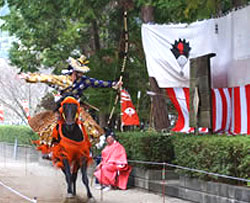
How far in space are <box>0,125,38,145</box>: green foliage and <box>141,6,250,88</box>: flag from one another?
13.6 metres

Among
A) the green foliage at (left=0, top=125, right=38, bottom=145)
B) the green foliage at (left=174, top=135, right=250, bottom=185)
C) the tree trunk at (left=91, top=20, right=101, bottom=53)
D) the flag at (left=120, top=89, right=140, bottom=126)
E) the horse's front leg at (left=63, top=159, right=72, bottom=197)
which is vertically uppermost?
the tree trunk at (left=91, top=20, right=101, bottom=53)

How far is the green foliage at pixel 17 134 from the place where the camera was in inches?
1054

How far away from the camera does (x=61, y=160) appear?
10.8 metres

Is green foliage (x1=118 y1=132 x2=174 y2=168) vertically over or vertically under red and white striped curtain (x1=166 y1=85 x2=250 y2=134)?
under

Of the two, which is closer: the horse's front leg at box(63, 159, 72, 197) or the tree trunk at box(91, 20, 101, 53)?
the horse's front leg at box(63, 159, 72, 197)

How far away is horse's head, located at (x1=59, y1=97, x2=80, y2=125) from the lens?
33.2 feet

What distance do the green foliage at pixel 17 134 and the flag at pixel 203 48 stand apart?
44.6 feet

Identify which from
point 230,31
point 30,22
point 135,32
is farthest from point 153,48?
point 30,22

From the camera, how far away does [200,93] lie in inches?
450

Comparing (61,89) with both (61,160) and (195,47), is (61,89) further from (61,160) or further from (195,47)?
(195,47)

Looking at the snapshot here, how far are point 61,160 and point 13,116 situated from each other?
3414cm

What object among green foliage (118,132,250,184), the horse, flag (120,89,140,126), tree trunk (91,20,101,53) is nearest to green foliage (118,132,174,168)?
green foliage (118,132,250,184)

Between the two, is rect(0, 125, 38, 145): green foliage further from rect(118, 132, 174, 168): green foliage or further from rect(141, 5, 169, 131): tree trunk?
rect(118, 132, 174, 168): green foliage

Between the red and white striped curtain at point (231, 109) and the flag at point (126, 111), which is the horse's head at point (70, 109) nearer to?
the red and white striped curtain at point (231, 109)
